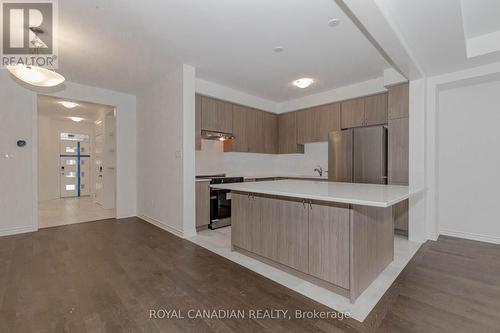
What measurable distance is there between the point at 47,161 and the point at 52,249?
6004mm

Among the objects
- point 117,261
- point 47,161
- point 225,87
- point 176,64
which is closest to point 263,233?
point 117,261

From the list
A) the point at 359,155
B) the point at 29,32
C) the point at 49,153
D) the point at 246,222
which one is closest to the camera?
the point at 29,32

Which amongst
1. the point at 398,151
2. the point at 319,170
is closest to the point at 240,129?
the point at 319,170

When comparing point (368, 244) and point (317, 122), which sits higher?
point (317, 122)

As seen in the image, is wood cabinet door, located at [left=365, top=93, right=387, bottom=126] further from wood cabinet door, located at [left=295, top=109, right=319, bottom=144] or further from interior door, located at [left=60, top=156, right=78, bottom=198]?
interior door, located at [left=60, top=156, right=78, bottom=198]

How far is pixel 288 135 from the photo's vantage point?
18.2 feet

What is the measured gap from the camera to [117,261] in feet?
8.98

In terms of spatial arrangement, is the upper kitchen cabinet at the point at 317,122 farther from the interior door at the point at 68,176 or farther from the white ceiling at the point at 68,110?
the interior door at the point at 68,176

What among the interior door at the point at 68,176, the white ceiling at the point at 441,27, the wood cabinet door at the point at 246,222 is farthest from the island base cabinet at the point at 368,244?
the interior door at the point at 68,176

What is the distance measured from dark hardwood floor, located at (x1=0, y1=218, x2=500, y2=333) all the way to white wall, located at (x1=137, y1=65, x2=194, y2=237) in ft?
2.78

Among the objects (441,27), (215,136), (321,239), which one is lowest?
(321,239)

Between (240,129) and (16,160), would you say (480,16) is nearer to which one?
(240,129)

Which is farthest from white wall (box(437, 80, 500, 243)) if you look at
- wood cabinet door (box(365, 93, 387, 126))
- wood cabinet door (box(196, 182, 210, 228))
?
wood cabinet door (box(196, 182, 210, 228))

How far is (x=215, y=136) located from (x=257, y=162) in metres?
1.63
